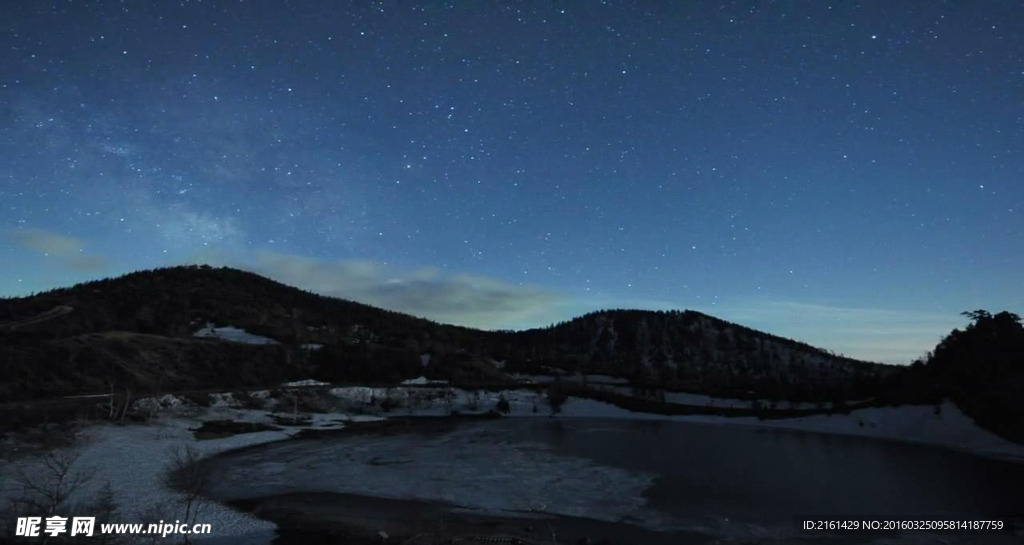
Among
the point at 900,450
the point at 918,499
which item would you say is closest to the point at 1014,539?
the point at 918,499

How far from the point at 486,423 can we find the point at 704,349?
13442 centimetres

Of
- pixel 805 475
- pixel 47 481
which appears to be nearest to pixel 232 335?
pixel 47 481

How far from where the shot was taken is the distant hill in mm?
66000

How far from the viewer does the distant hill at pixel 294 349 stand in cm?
6600

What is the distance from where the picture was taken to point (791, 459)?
35.3 metres

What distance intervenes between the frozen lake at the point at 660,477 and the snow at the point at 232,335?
77.9 m

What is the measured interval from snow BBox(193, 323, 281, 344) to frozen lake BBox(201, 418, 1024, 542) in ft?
255

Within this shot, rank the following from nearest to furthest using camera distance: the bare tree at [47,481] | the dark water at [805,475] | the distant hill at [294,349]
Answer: the bare tree at [47,481] → the dark water at [805,475] → the distant hill at [294,349]

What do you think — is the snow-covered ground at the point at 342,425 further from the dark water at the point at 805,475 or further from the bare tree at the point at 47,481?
the dark water at the point at 805,475

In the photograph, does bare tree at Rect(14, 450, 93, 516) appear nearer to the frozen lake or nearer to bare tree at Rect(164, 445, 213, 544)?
bare tree at Rect(164, 445, 213, 544)

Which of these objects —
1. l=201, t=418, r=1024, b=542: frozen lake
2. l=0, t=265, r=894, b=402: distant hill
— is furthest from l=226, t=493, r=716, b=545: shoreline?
l=0, t=265, r=894, b=402: distant hill

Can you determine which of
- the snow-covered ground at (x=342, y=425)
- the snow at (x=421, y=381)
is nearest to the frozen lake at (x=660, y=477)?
the snow-covered ground at (x=342, y=425)

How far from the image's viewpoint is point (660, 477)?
29.5 meters

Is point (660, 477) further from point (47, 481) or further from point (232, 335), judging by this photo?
point (232, 335)
